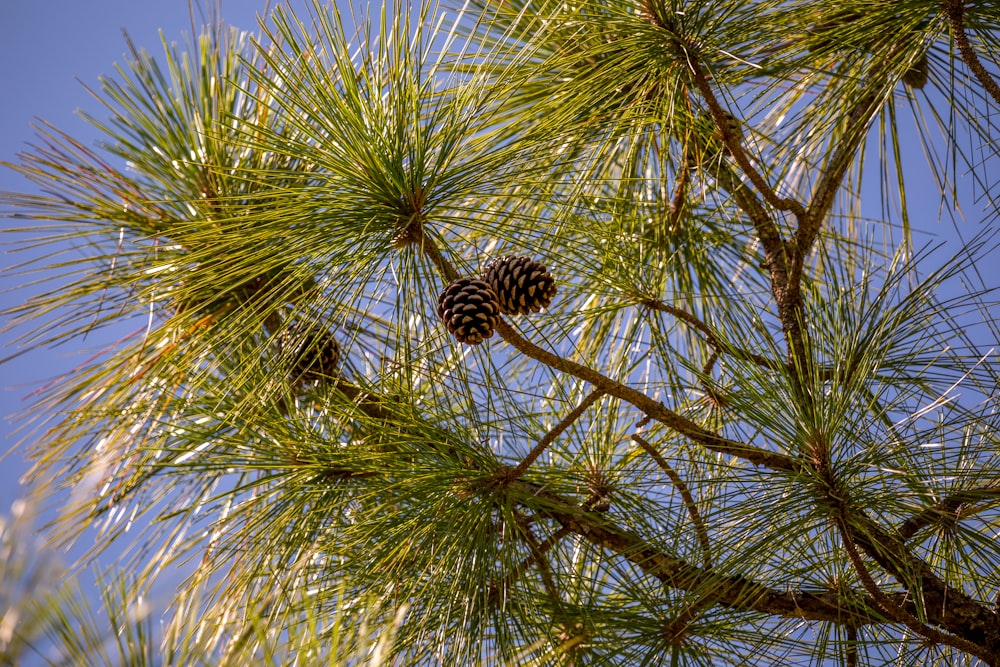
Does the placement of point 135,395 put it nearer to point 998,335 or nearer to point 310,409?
point 310,409

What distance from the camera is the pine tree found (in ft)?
2.48

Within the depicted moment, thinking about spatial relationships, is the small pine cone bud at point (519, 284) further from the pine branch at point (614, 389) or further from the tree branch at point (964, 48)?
the tree branch at point (964, 48)

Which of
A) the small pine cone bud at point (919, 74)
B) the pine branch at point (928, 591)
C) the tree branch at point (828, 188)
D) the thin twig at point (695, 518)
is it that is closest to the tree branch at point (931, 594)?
the pine branch at point (928, 591)

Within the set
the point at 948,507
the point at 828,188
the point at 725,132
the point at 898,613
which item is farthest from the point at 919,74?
the point at 898,613

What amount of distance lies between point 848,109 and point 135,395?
2.47 feet

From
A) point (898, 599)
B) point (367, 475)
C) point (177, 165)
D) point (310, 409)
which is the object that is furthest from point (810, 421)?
point (177, 165)

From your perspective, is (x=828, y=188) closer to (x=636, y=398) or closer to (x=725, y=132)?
(x=725, y=132)

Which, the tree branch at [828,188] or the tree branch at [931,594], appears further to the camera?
the tree branch at [828,188]

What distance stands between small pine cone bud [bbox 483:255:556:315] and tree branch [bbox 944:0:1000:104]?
14.2 inches

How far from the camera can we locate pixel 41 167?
931 mm

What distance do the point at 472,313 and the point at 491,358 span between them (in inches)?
7.1

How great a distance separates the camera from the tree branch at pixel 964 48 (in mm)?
743

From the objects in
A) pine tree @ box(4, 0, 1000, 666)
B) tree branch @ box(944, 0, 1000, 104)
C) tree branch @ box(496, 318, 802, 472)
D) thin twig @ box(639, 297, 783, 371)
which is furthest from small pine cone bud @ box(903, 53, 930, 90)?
tree branch @ box(496, 318, 802, 472)

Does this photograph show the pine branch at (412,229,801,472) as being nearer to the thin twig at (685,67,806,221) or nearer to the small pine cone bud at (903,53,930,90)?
the thin twig at (685,67,806,221)
